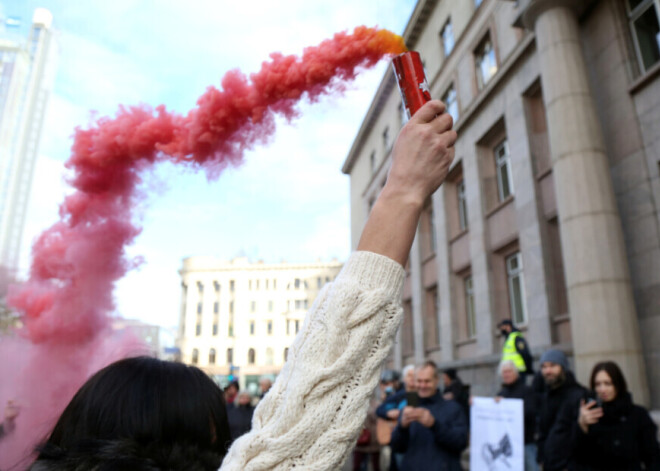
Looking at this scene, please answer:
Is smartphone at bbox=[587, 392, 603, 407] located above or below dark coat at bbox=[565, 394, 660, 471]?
above

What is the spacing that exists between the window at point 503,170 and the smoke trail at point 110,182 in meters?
12.2

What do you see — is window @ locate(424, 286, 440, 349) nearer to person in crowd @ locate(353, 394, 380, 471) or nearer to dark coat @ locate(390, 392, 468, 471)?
person in crowd @ locate(353, 394, 380, 471)

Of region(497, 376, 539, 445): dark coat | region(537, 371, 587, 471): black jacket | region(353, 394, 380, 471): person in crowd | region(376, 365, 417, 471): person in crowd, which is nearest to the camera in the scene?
region(537, 371, 587, 471): black jacket

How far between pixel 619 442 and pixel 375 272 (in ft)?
15.7

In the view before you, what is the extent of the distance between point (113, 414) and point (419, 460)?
4.88 metres

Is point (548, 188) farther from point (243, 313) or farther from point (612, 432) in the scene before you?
point (243, 313)

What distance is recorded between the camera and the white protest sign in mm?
6324

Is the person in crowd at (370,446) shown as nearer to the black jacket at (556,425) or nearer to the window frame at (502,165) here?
the black jacket at (556,425)

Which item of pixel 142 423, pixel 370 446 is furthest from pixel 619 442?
pixel 370 446

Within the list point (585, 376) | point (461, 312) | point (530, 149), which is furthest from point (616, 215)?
point (461, 312)

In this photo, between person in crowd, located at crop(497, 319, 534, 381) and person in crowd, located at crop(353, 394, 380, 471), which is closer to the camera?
person in crowd, located at crop(497, 319, 534, 381)

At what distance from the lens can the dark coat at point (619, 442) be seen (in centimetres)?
459

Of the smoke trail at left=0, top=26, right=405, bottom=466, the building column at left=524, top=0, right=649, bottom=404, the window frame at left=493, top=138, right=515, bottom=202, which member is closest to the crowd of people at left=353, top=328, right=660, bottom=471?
the building column at left=524, top=0, right=649, bottom=404

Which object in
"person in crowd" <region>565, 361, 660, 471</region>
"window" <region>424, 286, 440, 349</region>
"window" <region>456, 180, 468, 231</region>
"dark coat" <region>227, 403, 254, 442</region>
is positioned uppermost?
"window" <region>456, 180, 468, 231</region>
